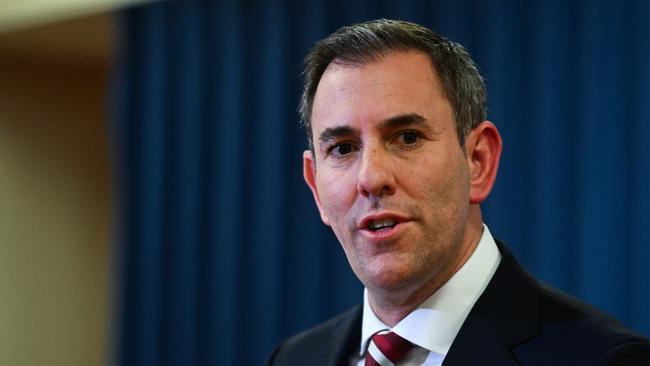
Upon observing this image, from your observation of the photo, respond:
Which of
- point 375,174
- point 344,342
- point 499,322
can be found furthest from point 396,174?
point 344,342

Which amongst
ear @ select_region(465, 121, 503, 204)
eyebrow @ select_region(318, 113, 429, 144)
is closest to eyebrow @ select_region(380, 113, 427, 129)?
eyebrow @ select_region(318, 113, 429, 144)

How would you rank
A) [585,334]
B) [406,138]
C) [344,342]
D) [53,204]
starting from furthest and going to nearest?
[53,204] < [344,342] < [406,138] < [585,334]

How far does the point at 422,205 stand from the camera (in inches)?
55.4

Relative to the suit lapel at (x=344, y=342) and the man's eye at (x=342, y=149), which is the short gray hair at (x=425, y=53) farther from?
the suit lapel at (x=344, y=342)

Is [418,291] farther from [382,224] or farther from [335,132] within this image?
[335,132]

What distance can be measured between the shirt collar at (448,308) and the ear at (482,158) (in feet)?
0.29

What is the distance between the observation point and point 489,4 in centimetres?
300

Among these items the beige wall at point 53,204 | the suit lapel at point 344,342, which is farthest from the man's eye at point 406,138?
the beige wall at point 53,204

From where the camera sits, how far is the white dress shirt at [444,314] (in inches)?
57.1

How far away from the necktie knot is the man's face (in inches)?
3.4

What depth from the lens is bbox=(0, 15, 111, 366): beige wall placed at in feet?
15.9

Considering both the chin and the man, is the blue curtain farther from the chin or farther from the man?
the chin

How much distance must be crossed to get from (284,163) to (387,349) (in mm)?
2105

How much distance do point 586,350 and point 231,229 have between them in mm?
2513
